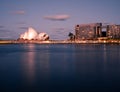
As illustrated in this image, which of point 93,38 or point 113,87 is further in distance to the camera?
point 93,38

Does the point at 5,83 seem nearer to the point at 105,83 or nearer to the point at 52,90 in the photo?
the point at 52,90

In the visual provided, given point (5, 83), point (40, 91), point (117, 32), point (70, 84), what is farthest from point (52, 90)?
point (117, 32)

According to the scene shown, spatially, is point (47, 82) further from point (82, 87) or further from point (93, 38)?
point (93, 38)

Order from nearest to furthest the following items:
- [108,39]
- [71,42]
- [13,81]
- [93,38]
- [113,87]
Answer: [113,87]
[13,81]
[108,39]
[93,38]
[71,42]

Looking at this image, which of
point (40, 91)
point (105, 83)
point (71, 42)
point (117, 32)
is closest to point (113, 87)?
point (105, 83)

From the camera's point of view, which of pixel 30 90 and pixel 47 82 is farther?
pixel 47 82

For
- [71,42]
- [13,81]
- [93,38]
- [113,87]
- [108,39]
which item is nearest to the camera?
[113,87]

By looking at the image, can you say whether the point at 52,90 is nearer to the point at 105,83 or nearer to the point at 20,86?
the point at 20,86

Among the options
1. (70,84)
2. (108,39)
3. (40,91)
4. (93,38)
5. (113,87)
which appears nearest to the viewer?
(40,91)

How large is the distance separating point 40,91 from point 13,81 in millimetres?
3451

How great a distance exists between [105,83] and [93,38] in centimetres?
15511

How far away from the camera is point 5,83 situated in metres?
15.1

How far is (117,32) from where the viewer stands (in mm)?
164250

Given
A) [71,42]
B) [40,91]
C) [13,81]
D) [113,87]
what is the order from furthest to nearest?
[71,42] < [13,81] < [113,87] < [40,91]
